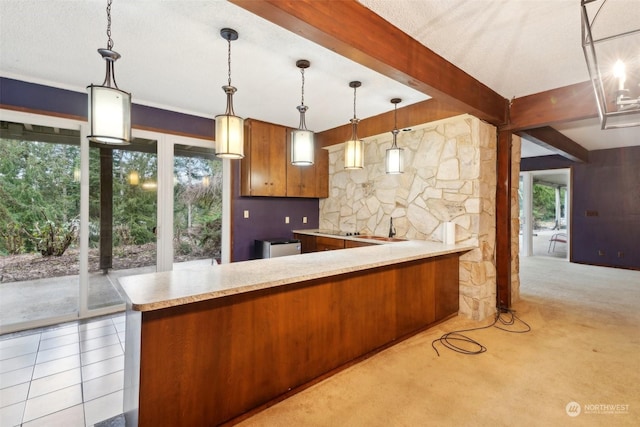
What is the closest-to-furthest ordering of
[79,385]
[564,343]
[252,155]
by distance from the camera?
[79,385]
[564,343]
[252,155]

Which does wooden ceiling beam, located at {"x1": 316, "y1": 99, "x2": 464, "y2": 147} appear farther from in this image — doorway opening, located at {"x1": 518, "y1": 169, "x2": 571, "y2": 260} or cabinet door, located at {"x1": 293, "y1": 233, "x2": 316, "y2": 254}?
doorway opening, located at {"x1": 518, "y1": 169, "x2": 571, "y2": 260}

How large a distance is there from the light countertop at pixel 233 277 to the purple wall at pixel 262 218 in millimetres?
2180

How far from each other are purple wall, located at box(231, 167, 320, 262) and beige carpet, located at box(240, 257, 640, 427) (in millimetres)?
2693

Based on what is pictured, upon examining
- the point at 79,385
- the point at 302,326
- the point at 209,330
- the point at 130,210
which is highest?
the point at 130,210

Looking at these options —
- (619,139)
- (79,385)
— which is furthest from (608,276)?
(79,385)

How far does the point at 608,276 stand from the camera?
5332 mm

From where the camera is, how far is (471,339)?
2844 mm

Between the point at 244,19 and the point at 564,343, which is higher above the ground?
the point at 244,19

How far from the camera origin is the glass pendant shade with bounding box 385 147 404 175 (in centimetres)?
339

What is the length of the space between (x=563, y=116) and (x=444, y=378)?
2.78 meters

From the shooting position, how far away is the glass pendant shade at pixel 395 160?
11.1ft

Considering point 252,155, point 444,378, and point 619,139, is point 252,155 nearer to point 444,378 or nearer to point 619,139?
point 444,378

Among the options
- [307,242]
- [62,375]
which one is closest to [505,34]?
[307,242]

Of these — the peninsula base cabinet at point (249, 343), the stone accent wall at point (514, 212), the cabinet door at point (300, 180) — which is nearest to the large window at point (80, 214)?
the cabinet door at point (300, 180)
